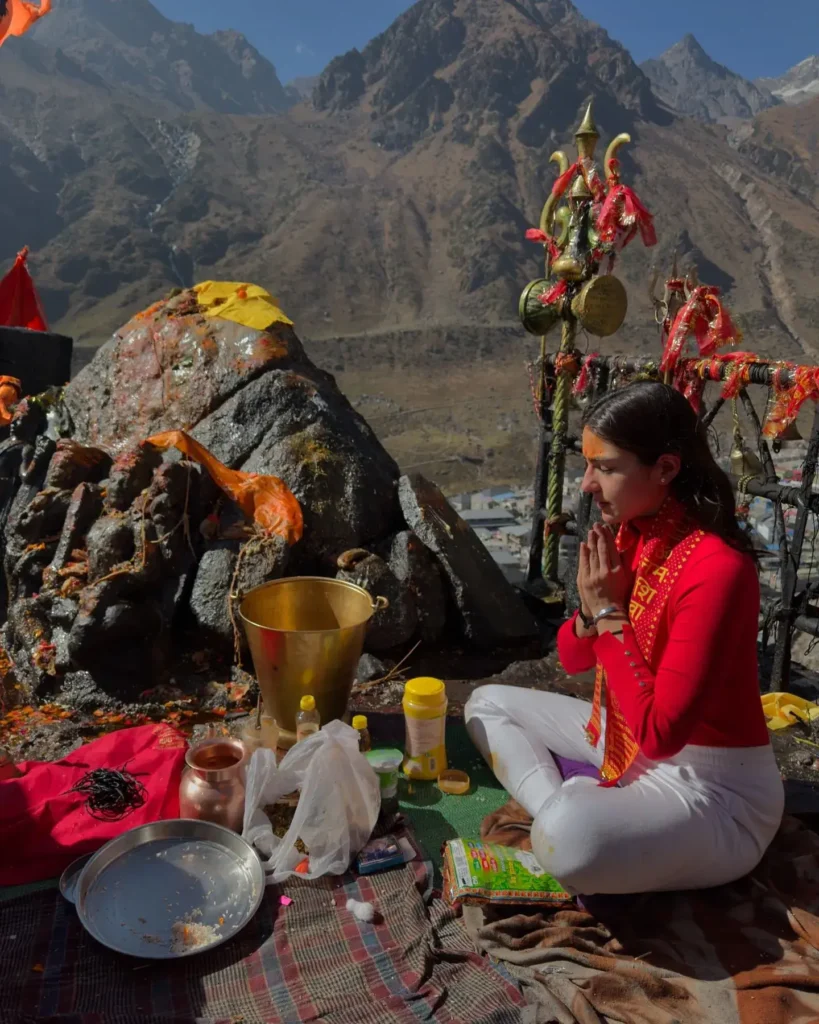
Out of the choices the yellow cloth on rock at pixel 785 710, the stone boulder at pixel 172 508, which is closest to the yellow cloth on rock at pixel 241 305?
the stone boulder at pixel 172 508

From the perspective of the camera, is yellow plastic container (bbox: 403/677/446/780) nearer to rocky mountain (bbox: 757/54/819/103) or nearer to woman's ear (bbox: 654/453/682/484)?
woman's ear (bbox: 654/453/682/484)

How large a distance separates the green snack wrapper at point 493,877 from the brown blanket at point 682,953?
0.17ft

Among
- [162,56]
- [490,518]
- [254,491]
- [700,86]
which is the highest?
[700,86]

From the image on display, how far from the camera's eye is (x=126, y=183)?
3019 inches

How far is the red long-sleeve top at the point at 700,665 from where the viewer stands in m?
2.04

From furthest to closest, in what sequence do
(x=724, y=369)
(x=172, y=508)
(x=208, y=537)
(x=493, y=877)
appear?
(x=208, y=537), (x=172, y=508), (x=724, y=369), (x=493, y=877)

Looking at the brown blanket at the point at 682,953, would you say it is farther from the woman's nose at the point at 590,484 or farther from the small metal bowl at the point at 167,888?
the woman's nose at the point at 590,484

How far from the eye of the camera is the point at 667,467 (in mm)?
2188

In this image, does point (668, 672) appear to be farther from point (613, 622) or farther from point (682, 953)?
point (682, 953)

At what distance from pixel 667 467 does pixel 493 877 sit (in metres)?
1.35

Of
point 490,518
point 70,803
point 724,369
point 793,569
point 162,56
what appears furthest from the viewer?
point 162,56

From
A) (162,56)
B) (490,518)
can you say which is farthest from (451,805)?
(162,56)

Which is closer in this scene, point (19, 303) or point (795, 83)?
point (19, 303)

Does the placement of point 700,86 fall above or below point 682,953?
above
